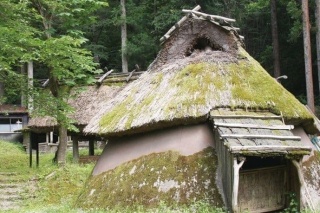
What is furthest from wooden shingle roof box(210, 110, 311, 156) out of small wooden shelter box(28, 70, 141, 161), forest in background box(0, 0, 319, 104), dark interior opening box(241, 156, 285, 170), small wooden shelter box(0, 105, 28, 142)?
small wooden shelter box(0, 105, 28, 142)

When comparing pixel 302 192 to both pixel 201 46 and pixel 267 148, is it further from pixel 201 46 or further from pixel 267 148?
pixel 201 46

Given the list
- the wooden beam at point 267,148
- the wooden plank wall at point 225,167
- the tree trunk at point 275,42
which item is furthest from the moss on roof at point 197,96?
the tree trunk at point 275,42

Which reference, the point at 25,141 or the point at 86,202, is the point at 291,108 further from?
the point at 25,141

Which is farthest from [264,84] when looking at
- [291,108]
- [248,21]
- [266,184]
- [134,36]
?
[248,21]

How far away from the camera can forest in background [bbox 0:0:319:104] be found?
27.6m

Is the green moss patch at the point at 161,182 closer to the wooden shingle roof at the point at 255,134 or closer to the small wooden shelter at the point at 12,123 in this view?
the wooden shingle roof at the point at 255,134

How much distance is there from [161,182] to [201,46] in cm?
484

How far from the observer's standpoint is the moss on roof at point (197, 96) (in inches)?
420

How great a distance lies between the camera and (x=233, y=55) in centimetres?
1246

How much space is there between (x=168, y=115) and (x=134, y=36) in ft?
66.3

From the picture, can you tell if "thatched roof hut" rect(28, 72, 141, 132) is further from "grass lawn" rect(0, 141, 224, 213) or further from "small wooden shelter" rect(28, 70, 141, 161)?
"grass lawn" rect(0, 141, 224, 213)

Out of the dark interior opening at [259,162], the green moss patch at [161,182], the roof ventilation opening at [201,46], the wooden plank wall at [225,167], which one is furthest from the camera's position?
the roof ventilation opening at [201,46]

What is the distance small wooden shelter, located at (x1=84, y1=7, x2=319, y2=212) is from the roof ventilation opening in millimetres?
30

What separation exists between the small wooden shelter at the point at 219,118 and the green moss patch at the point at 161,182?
0.73 feet
